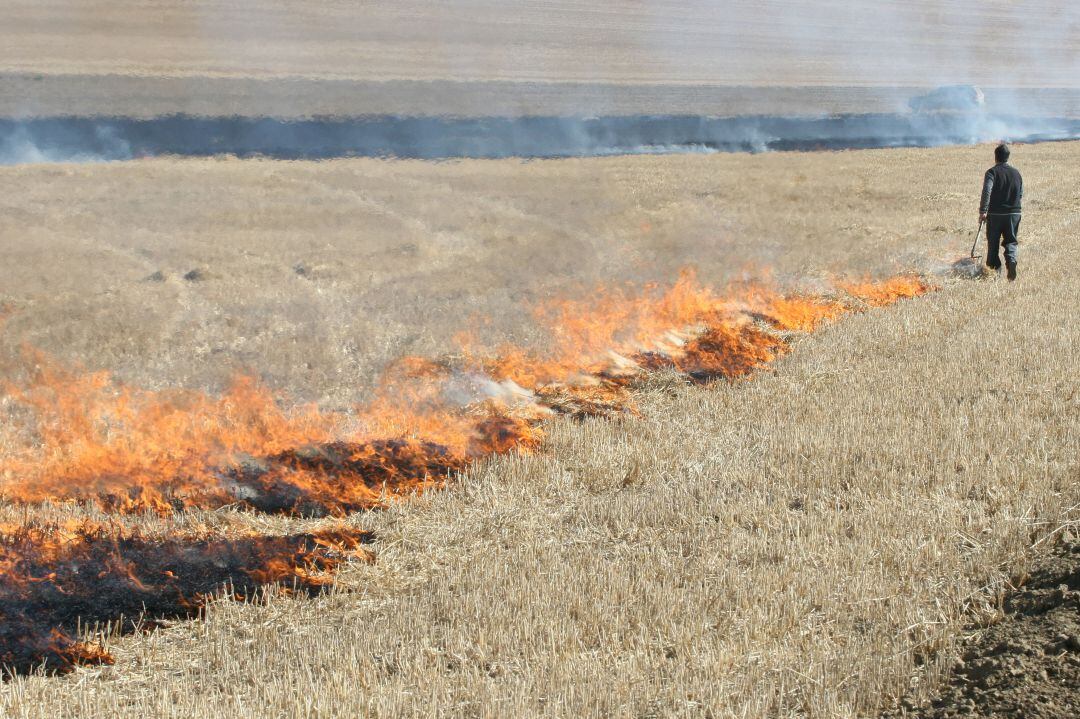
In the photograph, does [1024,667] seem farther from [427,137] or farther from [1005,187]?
[427,137]

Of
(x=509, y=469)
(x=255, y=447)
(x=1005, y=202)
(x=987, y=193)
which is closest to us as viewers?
(x=509, y=469)

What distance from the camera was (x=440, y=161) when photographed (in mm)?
20109

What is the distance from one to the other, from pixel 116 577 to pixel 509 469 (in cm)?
279

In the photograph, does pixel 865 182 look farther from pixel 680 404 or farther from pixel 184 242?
pixel 680 404

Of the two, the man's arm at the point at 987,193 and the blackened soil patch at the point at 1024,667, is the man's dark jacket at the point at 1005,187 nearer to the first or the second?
the man's arm at the point at 987,193

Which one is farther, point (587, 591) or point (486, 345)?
point (486, 345)

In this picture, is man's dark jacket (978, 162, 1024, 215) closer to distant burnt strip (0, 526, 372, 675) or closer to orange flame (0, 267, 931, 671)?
orange flame (0, 267, 931, 671)

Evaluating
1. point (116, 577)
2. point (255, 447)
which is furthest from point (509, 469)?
point (116, 577)

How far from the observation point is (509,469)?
25.5ft

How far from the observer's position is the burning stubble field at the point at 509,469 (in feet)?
16.2

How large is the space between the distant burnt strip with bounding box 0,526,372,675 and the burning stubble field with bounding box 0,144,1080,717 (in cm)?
2

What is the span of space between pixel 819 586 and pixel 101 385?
7.03 meters

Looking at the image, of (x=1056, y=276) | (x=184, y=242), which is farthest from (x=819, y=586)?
(x=184, y=242)

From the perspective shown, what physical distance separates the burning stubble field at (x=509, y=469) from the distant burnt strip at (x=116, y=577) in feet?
0.07
